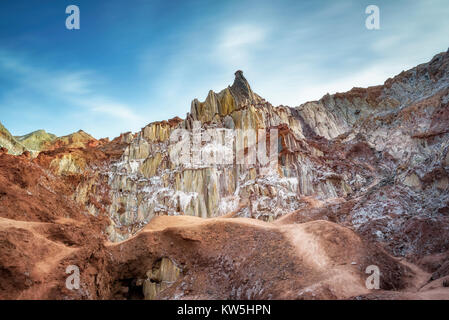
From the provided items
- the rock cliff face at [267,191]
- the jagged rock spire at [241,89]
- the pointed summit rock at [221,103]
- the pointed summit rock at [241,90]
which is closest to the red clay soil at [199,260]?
the rock cliff face at [267,191]

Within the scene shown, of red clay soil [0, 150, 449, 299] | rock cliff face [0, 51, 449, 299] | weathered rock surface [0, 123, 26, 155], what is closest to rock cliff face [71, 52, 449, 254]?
rock cliff face [0, 51, 449, 299]

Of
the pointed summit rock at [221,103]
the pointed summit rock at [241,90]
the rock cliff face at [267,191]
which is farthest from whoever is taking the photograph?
the pointed summit rock at [241,90]

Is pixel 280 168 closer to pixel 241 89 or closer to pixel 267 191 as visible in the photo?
pixel 267 191

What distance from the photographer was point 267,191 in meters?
32.2

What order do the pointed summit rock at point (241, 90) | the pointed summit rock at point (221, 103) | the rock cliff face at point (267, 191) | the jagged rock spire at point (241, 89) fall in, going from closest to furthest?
the rock cliff face at point (267, 191) < the pointed summit rock at point (221, 103) < the pointed summit rock at point (241, 90) < the jagged rock spire at point (241, 89)

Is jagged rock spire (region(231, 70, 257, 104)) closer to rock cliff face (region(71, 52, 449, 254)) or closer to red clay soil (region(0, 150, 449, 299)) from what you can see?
rock cliff face (region(71, 52, 449, 254))

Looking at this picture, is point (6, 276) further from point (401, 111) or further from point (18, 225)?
point (401, 111)

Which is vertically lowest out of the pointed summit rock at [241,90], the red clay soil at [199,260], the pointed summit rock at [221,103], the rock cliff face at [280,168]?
the red clay soil at [199,260]

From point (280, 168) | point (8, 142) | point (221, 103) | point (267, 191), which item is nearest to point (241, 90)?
point (221, 103)

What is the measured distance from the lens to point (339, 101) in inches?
2665

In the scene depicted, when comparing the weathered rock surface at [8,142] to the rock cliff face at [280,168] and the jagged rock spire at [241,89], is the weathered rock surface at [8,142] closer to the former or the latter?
the rock cliff face at [280,168]

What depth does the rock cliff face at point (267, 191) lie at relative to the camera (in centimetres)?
1327
